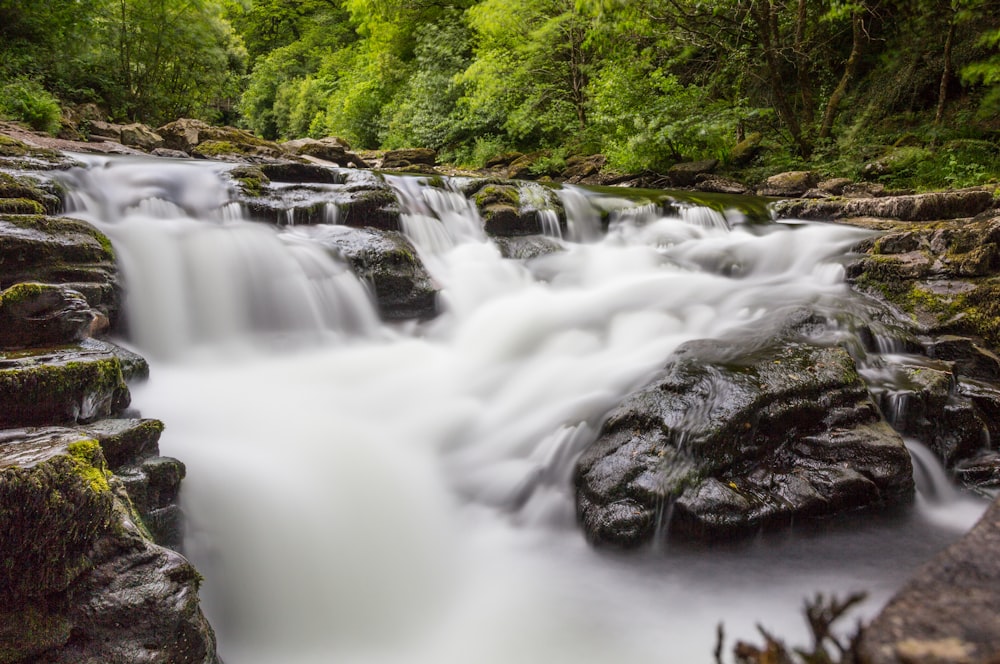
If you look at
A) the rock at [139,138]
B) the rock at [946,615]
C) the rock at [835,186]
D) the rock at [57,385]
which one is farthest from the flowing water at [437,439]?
the rock at [139,138]

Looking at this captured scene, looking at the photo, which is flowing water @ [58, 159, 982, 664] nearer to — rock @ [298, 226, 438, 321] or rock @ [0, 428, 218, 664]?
rock @ [298, 226, 438, 321]

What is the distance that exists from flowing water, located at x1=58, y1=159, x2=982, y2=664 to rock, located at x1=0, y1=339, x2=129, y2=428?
545 millimetres

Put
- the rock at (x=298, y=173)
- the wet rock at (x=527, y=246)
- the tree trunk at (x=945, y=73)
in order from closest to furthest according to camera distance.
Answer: the wet rock at (x=527, y=246) < the rock at (x=298, y=173) < the tree trunk at (x=945, y=73)

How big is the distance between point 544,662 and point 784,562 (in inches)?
52.4

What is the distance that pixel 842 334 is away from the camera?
4.04 metres

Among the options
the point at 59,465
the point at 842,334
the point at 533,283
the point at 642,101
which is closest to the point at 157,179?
the point at 533,283

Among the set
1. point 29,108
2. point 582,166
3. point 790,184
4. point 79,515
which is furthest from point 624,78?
point 79,515

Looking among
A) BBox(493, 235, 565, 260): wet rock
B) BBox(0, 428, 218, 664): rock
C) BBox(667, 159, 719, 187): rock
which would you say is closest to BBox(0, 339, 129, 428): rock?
BBox(0, 428, 218, 664): rock

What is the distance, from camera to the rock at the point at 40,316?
2775mm

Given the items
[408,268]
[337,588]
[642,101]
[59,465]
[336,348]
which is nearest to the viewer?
[59,465]

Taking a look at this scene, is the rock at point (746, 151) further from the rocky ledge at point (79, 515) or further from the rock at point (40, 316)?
the rocky ledge at point (79, 515)

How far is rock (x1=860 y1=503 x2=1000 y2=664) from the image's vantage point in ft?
1.91

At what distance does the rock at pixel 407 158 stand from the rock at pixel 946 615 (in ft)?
49.0

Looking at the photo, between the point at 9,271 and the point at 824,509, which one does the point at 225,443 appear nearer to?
the point at 9,271
